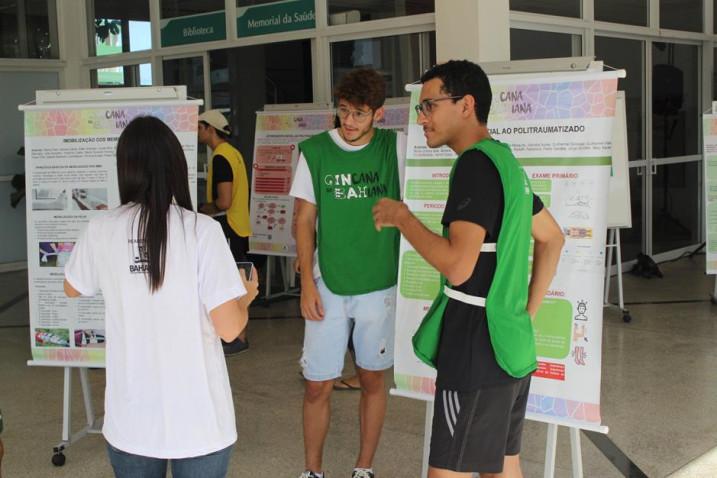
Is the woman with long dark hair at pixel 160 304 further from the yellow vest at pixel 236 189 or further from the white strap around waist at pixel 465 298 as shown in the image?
the yellow vest at pixel 236 189

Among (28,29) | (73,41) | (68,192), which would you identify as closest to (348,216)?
(68,192)

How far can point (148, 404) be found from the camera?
1.92 meters

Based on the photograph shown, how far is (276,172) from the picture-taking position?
6.81 m

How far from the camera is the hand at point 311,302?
2.97 metres

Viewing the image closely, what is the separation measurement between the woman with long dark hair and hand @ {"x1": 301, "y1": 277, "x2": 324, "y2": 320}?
1.01 meters

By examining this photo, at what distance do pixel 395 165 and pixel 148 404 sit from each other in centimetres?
145

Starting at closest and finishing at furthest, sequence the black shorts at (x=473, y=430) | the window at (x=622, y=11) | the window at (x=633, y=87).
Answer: the black shorts at (x=473, y=430)
the window at (x=622, y=11)
the window at (x=633, y=87)

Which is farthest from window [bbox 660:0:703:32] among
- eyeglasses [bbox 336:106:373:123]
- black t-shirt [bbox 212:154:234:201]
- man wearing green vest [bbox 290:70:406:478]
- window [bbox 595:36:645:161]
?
eyeglasses [bbox 336:106:373:123]

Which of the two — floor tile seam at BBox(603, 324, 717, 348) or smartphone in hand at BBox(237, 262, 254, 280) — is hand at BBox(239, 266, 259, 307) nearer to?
smartphone in hand at BBox(237, 262, 254, 280)

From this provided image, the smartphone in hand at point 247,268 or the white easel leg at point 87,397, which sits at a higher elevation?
the smartphone in hand at point 247,268

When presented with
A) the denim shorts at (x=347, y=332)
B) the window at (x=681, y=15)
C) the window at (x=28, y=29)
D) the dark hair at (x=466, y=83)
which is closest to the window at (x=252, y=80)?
the window at (x=28, y=29)

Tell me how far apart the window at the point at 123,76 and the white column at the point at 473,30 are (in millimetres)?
3717

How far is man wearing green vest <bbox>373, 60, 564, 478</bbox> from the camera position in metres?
2.02

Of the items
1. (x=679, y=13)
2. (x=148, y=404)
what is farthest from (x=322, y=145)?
(x=679, y=13)
